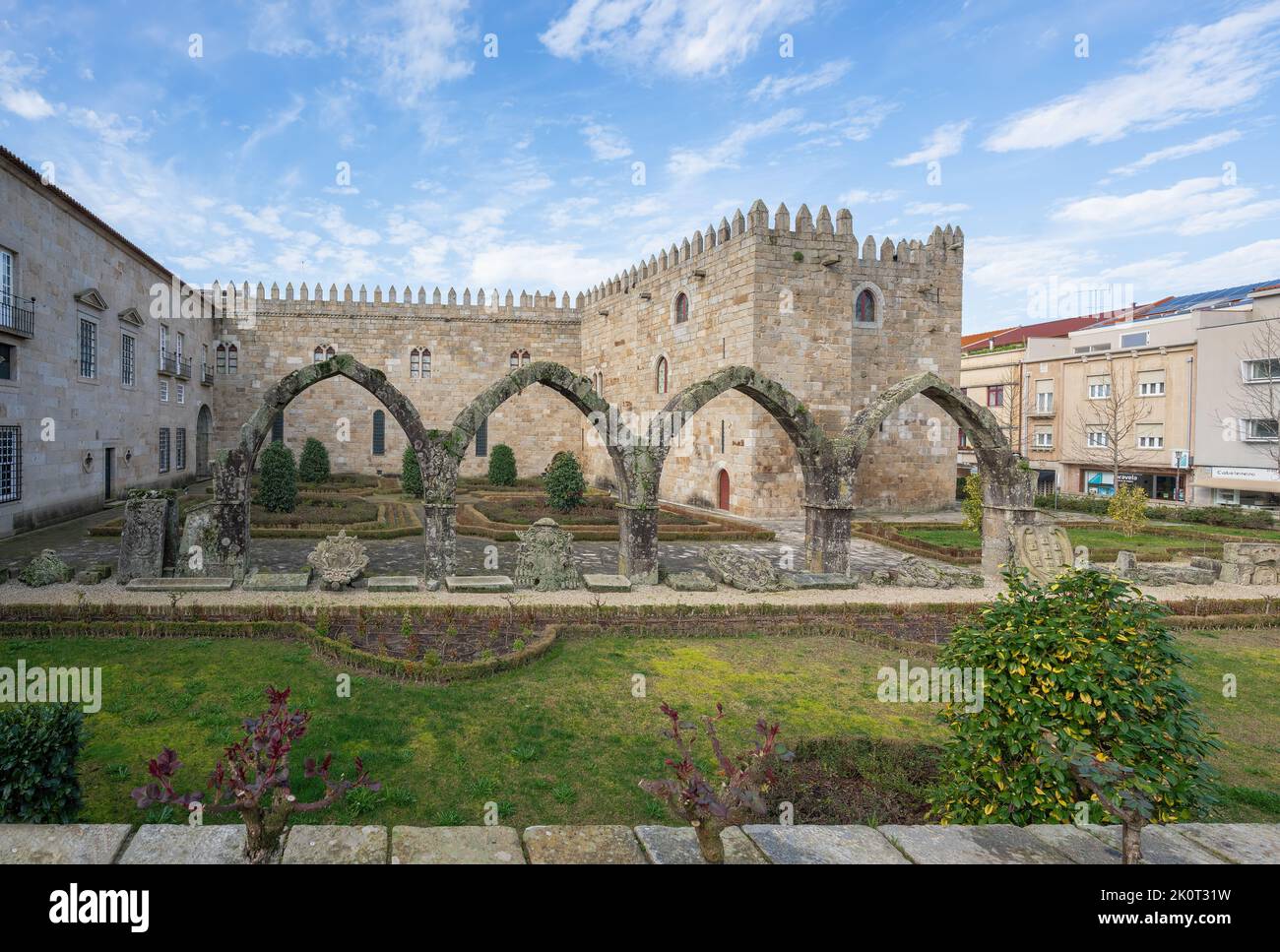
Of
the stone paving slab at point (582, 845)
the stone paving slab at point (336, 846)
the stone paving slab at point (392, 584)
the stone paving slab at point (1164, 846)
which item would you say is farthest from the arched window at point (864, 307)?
the stone paving slab at point (336, 846)

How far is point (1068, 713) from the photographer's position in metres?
4.72

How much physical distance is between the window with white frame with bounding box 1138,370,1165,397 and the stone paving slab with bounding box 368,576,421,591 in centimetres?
3531

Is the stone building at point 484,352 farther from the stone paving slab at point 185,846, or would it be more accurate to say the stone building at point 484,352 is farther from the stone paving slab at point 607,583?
the stone paving slab at point 185,846

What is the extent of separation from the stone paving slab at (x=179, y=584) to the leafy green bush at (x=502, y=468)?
797 inches

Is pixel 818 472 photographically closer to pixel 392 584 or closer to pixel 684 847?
pixel 392 584

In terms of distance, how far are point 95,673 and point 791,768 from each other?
24.7 ft

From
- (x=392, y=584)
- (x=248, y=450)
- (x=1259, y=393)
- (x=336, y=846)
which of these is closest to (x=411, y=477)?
(x=248, y=450)

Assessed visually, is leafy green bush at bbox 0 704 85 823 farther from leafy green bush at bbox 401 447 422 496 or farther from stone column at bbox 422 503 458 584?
leafy green bush at bbox 401 447 422 496

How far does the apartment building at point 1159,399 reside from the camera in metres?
29.5

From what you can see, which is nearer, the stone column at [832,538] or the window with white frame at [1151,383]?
the stone column at [832,538]

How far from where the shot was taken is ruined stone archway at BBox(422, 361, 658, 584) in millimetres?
12914

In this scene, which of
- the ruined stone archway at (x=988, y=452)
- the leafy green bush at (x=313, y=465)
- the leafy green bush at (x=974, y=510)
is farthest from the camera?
the leafy green bush at (x=313, y=465)

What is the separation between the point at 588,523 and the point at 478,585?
7958mm
